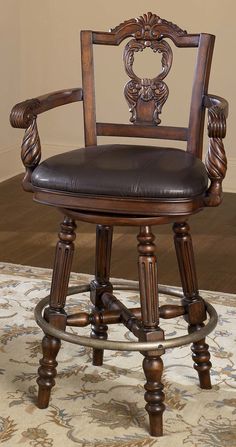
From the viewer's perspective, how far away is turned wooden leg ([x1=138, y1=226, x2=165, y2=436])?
214 centimetres

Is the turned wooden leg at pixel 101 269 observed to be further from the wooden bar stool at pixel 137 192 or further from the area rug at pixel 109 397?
the area rug at pixel 109 397

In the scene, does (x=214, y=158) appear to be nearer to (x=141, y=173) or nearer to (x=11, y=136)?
(x=141, y=173)

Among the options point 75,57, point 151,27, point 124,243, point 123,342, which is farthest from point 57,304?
point 75,57

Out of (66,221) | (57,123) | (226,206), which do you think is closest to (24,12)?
(57,123)

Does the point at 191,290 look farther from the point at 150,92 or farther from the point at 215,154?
the point at 150,92

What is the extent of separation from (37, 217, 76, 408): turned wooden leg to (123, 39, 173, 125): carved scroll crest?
1.45 ft

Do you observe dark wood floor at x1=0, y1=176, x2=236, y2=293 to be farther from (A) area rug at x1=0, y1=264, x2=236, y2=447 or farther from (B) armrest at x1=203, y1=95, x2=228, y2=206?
(B) armrest at x1=203, y1=95, x2=228, y2=206

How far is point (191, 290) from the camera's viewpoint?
2.37 metres

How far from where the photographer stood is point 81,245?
3.97 metres

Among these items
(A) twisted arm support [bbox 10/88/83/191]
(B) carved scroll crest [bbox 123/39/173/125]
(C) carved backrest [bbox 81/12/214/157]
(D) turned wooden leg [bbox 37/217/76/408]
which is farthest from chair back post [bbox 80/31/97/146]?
(D) turned wooden leg [bbox 37/217/76/408]

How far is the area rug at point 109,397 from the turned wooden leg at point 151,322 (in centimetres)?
8

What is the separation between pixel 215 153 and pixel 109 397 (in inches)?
29.5

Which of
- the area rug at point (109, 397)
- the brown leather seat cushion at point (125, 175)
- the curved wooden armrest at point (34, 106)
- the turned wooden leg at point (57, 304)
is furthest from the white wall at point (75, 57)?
the turned wooden leg at point (57, 304)

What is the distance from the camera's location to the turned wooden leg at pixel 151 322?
2137 mm
